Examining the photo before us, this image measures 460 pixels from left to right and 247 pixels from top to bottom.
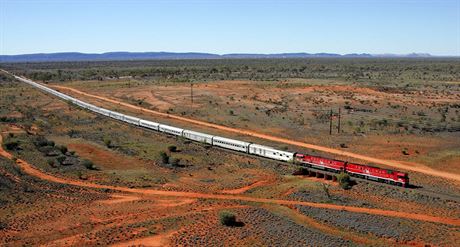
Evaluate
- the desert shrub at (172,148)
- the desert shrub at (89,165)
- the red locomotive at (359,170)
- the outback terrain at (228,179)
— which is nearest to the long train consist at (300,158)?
the red locomotive at (359,170)

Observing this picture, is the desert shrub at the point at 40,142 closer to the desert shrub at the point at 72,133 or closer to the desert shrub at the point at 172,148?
the desert shrub at the point at 72,133

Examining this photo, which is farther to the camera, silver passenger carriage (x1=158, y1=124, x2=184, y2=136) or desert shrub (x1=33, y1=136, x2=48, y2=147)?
silver passenger carriage (x1=158, y1=124, x2=184, y2=136)

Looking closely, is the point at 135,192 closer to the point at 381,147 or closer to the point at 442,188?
the point at 442,188

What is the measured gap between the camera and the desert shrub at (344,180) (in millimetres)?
50500

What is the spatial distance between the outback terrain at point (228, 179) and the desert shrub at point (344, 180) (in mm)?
830

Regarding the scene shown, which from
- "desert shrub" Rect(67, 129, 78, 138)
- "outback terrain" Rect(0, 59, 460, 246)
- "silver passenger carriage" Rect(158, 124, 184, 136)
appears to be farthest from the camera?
A: "desert shrub" Rect(67, 129, 78, 138)

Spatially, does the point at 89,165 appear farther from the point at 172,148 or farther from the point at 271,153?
the point at 271,153

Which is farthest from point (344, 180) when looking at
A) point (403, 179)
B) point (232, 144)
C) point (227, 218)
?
point (232, 144)

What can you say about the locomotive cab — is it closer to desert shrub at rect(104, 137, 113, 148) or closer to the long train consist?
the long train consist

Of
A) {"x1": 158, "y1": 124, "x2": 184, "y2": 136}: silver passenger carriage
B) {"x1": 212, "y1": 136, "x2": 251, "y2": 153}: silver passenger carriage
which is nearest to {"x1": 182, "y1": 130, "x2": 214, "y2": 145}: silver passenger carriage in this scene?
{"x1": 212, "y1": 136, "x2": 251, "y2": 153}: silver passenger carriage

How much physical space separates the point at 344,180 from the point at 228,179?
45.4 feet

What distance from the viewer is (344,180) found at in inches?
2004

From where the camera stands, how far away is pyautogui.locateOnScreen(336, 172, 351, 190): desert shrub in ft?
166

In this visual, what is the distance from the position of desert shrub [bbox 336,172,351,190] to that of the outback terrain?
2.72 feet
